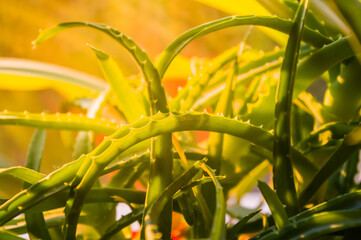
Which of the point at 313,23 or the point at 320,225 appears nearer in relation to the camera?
the point at 320,225

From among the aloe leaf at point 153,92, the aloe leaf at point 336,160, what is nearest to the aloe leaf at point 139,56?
the aloe leaf at point 153,92

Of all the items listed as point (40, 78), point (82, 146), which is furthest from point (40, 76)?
point (82, 146)

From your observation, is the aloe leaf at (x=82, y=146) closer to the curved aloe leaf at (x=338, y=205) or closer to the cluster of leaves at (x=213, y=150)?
the cluster of leaves at (x=213, y=150)

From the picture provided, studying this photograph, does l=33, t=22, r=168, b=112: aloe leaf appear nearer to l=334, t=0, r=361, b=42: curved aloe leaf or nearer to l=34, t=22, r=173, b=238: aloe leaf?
l=34, t=22, r=173, b=238: aloe leaf

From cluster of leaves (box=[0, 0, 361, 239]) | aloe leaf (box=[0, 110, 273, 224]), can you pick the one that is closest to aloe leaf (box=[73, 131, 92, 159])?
cluster of leaves (box=[0, 0, 361, 239])

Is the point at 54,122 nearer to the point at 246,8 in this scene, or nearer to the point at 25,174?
the point at 25,174

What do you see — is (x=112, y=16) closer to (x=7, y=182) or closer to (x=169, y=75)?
(x=169, y=75)
